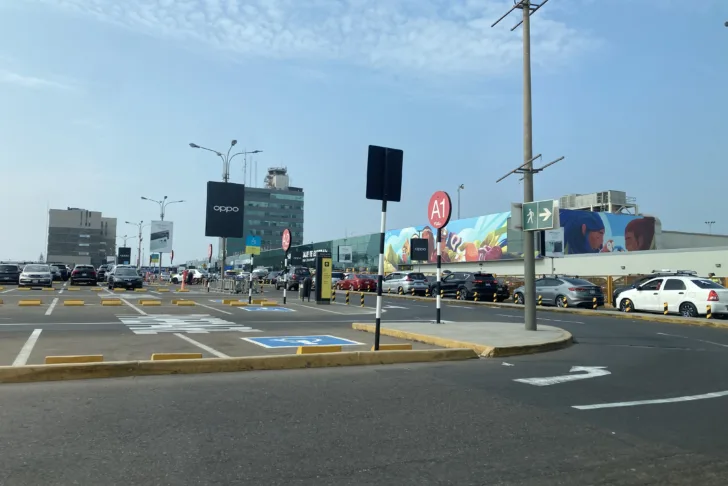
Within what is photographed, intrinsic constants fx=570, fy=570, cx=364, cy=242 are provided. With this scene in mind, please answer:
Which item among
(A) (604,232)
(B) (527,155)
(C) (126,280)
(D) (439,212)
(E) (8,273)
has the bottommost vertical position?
(C) (126,280)

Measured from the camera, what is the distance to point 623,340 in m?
14.2

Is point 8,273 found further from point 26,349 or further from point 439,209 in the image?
point 439,209

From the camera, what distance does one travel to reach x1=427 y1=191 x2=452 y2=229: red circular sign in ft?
49.2

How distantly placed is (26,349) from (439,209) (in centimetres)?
1002

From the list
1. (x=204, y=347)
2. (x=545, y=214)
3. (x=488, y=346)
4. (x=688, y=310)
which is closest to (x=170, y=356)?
(x=204, y=347)

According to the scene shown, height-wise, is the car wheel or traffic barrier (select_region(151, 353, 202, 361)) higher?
the car wheel

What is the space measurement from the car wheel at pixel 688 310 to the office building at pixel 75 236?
10772 cm

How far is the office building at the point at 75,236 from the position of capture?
106812mm

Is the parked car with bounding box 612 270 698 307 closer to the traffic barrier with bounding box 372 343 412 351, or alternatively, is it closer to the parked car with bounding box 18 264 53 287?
the traffic barrier with bounding box 372 343 412 351

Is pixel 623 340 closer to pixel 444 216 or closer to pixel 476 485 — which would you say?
pixel 444 216

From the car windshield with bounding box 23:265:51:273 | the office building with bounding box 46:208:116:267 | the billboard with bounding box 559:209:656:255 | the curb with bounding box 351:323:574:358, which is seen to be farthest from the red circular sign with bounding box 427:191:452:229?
the office building with bounding box 46:208:116:267

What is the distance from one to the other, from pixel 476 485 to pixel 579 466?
1.05 metres

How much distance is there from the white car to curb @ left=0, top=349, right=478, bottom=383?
1512 centimetres

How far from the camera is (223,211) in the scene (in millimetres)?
38031
